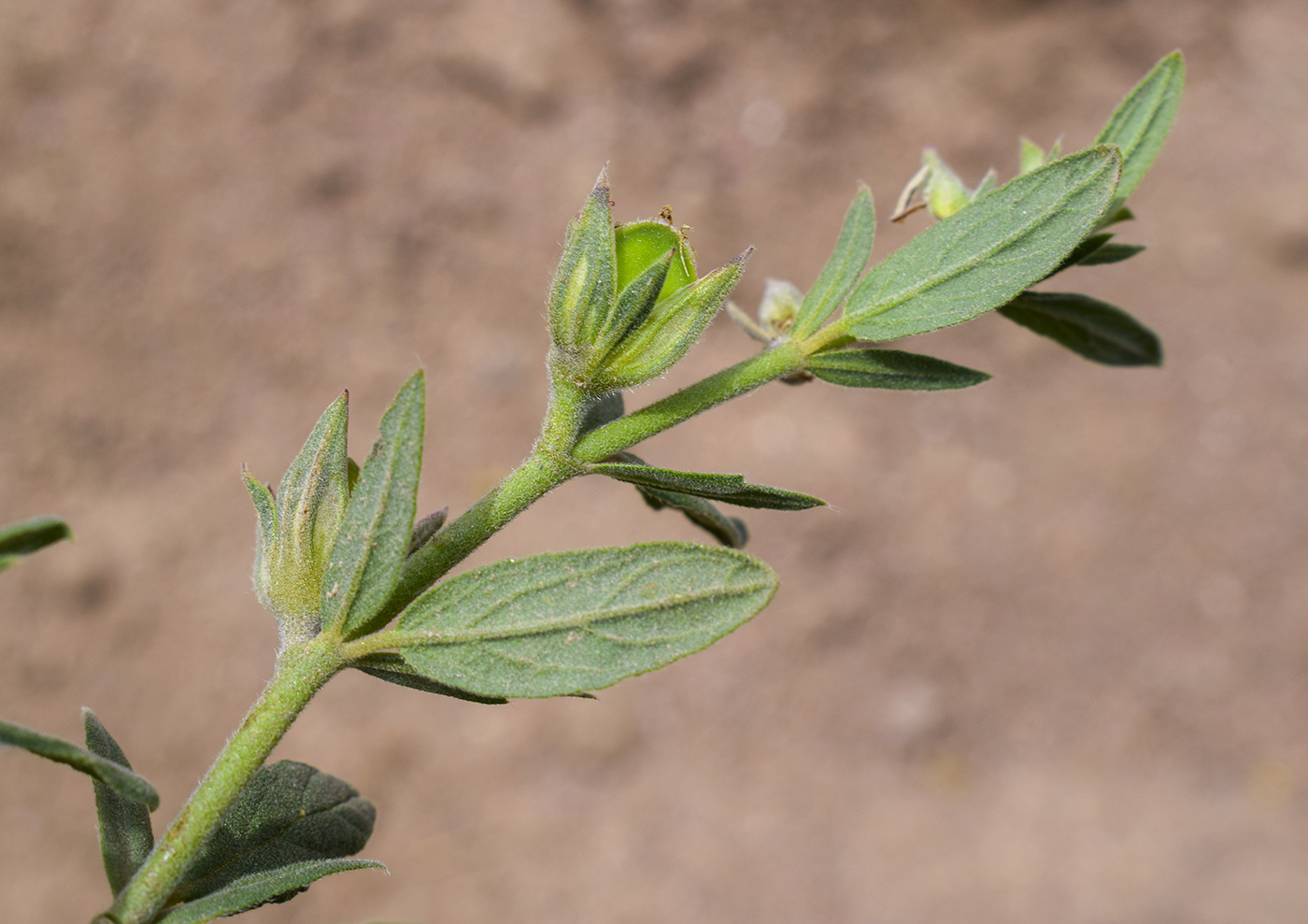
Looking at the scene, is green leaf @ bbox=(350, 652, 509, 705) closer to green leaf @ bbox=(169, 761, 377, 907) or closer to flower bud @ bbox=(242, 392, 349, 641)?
flower bud @ bbox=(242, 392, 349, 641)

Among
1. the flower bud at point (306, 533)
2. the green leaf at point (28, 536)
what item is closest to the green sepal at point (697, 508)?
the flower bud at point (306, 533)

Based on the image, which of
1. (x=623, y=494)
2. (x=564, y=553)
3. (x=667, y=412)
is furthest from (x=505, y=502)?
(x=623, y=494)

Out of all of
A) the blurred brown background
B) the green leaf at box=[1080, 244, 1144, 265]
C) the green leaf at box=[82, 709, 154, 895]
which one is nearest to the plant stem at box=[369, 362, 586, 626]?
the green leaf at box=[82, 709, 154, 895]

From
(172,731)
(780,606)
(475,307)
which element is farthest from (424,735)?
(475,307)

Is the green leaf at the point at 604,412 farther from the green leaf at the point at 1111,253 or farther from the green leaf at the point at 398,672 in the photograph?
the green leaf at the point at 1111,253

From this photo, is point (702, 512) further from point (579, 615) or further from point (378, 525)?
point (378, 525)

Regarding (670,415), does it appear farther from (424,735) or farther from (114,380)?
(114,380)
